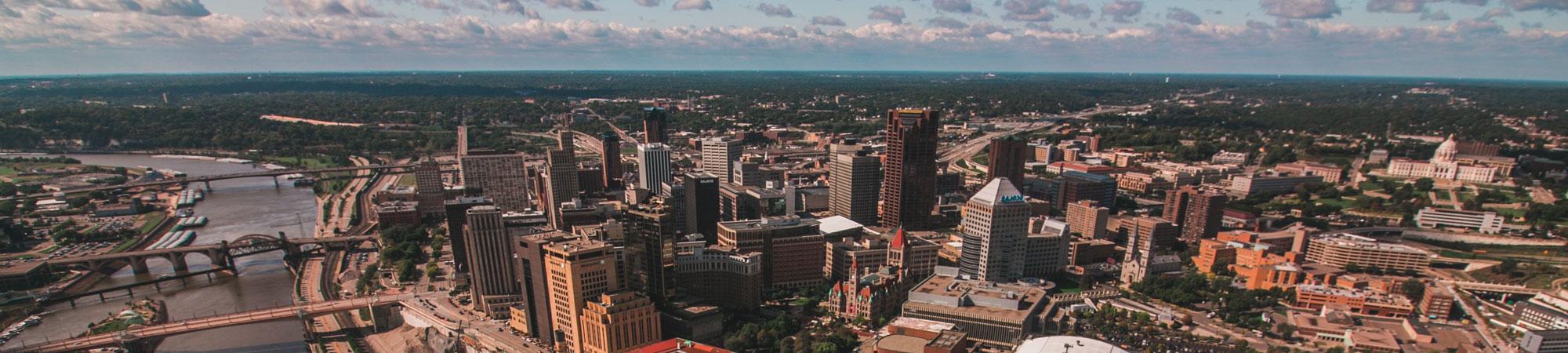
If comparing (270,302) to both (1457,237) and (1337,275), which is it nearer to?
(1337,275)

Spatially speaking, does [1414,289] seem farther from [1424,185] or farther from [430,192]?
[430,192]

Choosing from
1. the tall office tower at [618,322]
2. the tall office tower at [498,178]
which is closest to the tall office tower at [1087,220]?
the tall office tower at [618,322]

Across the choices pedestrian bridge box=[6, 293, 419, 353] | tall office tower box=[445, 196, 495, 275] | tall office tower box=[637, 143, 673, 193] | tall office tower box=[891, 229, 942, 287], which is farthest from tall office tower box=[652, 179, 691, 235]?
pedestrian bridge box=[6, 293, 419, 353]

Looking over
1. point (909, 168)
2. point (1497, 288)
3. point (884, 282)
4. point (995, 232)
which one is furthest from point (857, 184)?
point (1497, 288)

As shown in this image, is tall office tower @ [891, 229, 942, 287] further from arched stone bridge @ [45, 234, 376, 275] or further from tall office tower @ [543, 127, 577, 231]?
arched stone bridge @ [45, 234, 376, 275]

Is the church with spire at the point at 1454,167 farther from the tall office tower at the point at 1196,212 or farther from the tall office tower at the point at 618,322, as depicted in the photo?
the tall office tower at the point at 618,322

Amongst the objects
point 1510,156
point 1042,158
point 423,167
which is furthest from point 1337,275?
point 423,167
